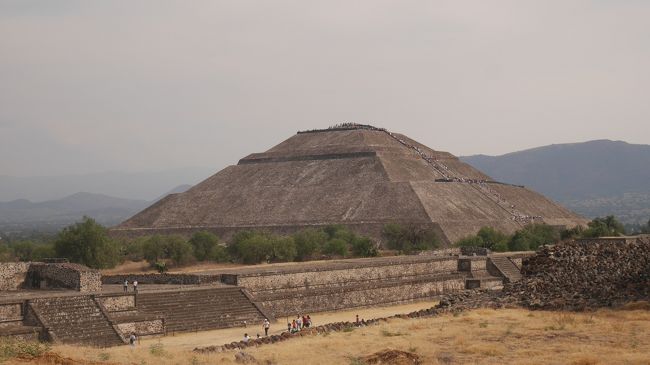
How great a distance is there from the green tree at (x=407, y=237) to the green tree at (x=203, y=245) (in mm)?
15032

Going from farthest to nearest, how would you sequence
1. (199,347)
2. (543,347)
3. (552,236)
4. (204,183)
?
(204,183), (552,236), (199,347), (543,347)

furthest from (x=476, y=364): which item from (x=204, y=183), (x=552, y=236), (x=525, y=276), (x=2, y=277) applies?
(x=204, y=183)

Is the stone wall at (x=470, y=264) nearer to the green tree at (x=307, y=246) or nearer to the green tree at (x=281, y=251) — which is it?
the green tree at (x=281, y=251)

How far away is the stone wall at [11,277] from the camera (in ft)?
130

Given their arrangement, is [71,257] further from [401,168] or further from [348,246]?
[401,168]

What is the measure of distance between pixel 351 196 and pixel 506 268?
42.0 meters

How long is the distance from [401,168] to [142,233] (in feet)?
96.7

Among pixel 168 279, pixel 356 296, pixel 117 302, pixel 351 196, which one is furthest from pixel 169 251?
pixel 117 302

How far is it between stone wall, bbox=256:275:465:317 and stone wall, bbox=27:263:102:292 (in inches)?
266

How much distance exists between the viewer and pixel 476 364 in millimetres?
23469

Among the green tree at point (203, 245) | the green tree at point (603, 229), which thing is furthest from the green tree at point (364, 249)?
the green tree at point (603, 229)

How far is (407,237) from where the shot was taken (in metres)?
78.1

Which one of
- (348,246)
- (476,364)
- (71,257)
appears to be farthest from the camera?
(348,246)

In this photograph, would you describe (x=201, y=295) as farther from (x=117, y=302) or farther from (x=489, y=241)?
(x=489, y=241)
